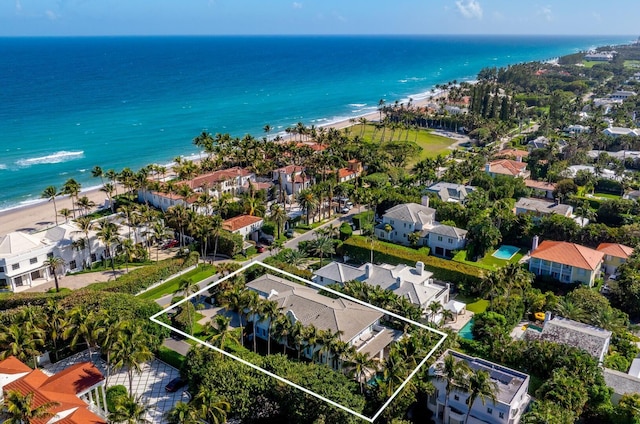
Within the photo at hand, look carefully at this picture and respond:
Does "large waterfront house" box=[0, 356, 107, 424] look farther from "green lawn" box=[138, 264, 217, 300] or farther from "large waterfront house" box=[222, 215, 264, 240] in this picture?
"large waterfront house" box=[222, 215, 264, 240]

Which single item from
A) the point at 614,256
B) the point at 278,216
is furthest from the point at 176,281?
the point at 614,256

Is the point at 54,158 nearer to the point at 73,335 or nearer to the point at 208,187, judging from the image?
the point at 208,187

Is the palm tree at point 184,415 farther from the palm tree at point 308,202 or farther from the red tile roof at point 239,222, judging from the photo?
the palm tree at point 308,202

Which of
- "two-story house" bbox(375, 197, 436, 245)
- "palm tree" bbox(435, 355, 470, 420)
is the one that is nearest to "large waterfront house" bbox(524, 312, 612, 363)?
"palm tree" bbox(435, 355, 470, 420)

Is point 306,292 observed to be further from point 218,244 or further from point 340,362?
point 218,244

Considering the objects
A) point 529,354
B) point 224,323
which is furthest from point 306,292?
point 529,354
